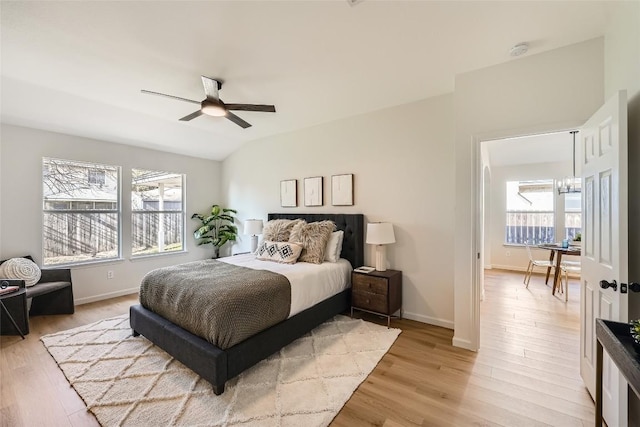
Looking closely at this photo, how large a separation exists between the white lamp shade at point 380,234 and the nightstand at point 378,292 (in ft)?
1.31

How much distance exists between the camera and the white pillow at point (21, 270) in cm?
316

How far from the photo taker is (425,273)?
323 cm

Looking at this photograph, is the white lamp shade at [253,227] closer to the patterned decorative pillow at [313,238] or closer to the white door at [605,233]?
the patterned decorative pillow at [313,238]

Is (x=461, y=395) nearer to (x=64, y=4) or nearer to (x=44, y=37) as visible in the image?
(x=64, y=4)

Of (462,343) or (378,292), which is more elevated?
(378,292)

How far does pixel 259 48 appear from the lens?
2.28 meters

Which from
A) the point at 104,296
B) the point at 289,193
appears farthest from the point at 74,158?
the point at 289,193

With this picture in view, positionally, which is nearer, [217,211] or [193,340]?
[193,340]

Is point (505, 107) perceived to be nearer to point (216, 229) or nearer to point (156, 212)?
point (216, 229)

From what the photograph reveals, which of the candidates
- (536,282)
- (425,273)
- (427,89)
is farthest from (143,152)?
(536,282)

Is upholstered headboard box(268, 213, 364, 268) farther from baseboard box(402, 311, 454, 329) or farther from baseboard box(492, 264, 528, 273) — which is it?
baseboard box(492, 264, 528, 273)

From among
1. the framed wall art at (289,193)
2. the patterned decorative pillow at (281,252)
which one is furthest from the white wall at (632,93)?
the framed wall art at (289,193)

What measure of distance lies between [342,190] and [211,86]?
213 centimetres

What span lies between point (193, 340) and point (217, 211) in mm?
3740
